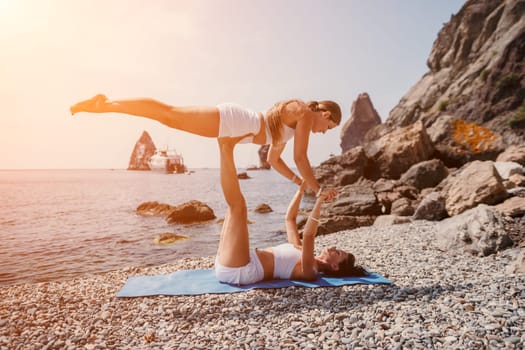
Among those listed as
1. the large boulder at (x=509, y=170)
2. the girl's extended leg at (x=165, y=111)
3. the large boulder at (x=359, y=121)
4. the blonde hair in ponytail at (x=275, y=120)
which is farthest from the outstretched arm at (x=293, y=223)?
the large boulder at (x=359, y=121)

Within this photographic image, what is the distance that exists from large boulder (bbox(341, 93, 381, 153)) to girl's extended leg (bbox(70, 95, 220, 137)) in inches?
3922

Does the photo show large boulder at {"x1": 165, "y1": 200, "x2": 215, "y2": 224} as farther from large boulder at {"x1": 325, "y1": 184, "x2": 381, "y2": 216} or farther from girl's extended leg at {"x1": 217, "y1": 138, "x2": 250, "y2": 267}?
girl's extended leg at {"x1": 217, "y1": 138, "x2": 250, "y2": 267}

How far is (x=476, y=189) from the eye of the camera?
10.0 m

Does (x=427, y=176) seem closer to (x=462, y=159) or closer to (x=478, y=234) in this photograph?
(x=462, y=159)

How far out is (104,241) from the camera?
46.8 feet

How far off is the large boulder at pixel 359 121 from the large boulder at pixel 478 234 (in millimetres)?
96478

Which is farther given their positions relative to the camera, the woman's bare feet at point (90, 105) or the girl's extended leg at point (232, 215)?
the girl's extended leg at point (232, 215)

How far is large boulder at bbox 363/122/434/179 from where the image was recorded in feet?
67.2

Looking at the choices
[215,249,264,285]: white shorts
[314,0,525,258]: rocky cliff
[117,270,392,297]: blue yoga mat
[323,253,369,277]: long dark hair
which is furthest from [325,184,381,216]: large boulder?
[215,249,264,285]: white shorts

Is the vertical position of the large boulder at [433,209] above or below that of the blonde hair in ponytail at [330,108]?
below

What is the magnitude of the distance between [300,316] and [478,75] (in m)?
41.6

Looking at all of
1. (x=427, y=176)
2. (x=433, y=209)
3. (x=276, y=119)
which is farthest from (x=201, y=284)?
(x=427, y=176)

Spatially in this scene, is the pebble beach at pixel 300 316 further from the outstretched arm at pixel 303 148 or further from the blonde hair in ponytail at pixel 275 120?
the blonde hair in ponytail at pixel 275 120

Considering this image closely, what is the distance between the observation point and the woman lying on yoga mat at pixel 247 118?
490 centimetres
